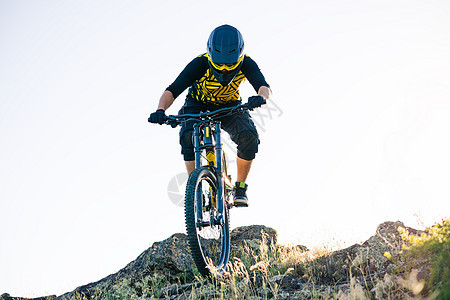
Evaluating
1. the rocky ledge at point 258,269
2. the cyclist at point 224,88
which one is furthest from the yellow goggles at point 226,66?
the rocky ledge at point 258,269

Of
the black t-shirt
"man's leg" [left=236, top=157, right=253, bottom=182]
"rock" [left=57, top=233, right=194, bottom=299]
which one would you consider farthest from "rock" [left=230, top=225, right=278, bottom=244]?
the black t-shirt

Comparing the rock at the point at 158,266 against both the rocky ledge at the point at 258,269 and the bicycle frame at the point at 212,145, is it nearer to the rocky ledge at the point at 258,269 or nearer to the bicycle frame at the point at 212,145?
the rocky ledge at the point at 258,269

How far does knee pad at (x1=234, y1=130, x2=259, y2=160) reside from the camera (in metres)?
6.46

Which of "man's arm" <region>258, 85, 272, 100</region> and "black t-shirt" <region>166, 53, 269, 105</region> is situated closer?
Answer: "man's arm" <region>258, 85, 272, 100</region>

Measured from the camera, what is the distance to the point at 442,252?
135 inches

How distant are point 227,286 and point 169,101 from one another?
273 centimetres

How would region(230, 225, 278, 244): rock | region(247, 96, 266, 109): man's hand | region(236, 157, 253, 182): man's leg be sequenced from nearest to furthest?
region(247, 96, 266, 109): man's hand, region(236, 157, 253, 182): man's leg, region(230, 225, 278, 244): rock

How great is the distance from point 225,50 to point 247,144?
138cm

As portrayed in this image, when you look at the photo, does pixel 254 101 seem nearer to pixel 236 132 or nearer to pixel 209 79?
pixel 236 132

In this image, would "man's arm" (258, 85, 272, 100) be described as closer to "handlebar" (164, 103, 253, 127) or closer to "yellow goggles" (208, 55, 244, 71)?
"yellow goggles" (208, 55, 244, 71)

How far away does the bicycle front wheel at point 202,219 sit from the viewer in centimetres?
489

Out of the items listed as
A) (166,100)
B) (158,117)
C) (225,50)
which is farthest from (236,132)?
(158,117)

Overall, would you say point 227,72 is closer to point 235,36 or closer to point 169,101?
point 235,36

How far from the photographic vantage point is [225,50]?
5891 mm
